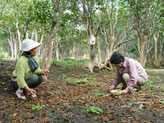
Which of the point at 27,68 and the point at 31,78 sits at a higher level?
the point at 27,68

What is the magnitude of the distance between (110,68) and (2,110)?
9966 mm

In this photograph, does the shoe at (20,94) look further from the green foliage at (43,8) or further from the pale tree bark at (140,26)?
the pale tree bark at (140,26)

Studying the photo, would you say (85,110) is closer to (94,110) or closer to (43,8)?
(94,110)

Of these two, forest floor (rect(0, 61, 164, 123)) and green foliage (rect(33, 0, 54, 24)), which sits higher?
green foliage (rect(33, 0, 54, 24))

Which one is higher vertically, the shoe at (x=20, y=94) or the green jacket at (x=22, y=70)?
the green jacket at (x=22, y=70)

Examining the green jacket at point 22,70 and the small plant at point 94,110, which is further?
the green jacket at point 22,70

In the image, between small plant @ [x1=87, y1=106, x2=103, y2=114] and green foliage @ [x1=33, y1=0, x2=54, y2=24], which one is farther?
green foliage @ [x1=33, y1=0, x2=54, y2=24]

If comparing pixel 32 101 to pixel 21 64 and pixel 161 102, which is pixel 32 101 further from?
pixel 161 102

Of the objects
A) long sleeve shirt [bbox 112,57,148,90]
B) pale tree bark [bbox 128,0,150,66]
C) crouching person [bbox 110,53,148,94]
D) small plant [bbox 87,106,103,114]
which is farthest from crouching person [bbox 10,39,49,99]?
pale tree bark [bbox 128,0,150,66]

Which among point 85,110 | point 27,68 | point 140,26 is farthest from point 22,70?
point 140,26

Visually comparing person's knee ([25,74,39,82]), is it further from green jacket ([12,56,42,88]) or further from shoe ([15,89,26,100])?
shoe ([15,89,26,100])

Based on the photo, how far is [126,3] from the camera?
1041 centimetres

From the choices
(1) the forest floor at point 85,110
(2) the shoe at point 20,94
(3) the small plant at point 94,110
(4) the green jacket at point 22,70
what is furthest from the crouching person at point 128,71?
(2) the shoe at point 20,94

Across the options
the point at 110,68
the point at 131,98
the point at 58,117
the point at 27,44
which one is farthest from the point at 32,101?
the point at 110,68
